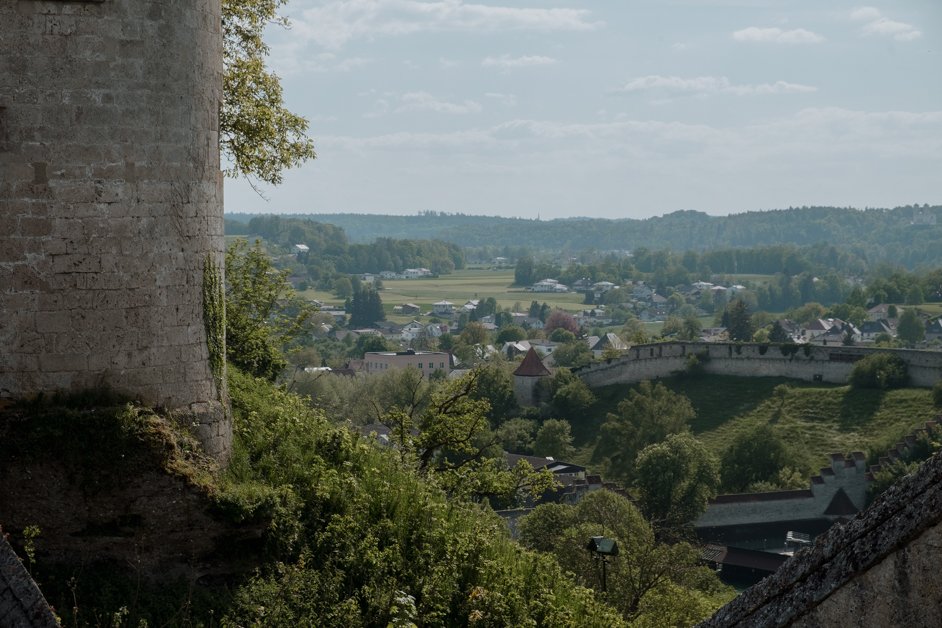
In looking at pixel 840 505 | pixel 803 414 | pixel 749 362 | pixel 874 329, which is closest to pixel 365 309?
pixel 874 329

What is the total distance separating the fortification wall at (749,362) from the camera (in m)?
69.1

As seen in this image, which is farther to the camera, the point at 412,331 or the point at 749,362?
the point at 412,331

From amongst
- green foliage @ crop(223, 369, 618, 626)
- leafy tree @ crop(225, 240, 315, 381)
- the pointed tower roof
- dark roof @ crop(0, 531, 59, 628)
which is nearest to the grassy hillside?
the pointed tower roof

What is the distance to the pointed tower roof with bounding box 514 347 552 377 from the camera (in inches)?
3164

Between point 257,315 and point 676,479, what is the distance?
4127 cm

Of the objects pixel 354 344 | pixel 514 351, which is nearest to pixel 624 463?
pixel 514 351

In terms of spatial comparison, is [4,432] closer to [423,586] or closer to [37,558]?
[37,558]

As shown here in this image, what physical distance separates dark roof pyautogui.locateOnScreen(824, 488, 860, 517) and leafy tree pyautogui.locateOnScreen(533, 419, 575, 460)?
15.5 meters

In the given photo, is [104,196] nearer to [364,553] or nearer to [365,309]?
[364,553]

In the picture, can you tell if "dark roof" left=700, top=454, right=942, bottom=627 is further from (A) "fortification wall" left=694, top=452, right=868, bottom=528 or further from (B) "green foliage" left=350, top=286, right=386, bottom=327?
(B) "green foliage" left=350, top=286, right=386, bottom=327

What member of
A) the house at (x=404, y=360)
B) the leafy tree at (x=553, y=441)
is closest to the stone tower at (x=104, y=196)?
the leafy tree at (x=553, y=441)

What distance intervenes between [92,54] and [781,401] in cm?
6599

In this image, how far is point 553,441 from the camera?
67688 mm

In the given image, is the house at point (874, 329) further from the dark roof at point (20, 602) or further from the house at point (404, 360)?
the dark roof at point (20, 602)
